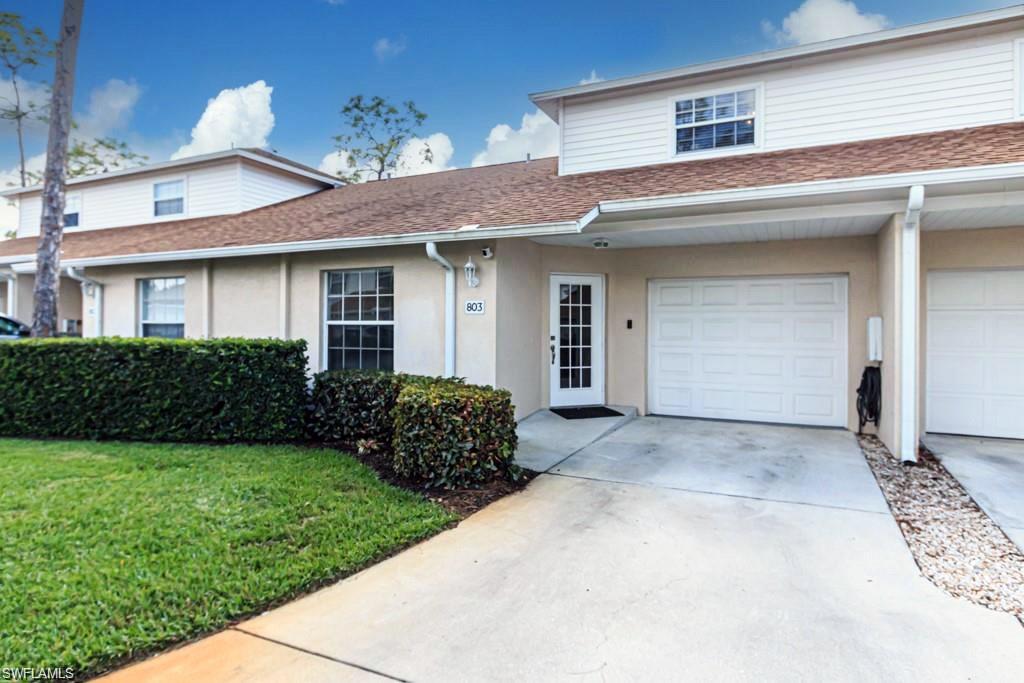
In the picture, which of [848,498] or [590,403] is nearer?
[848,498]

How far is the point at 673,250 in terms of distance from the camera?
8469 mm

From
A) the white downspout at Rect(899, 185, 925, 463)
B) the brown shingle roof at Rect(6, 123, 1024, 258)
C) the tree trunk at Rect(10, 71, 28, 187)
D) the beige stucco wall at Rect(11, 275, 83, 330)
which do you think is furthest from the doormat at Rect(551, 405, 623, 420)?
the tree trunk at Rect(10, 71, 28, 187)

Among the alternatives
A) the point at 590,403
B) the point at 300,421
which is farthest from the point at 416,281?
the point at 590,403

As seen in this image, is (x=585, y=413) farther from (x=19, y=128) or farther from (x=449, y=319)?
(x=19, y=128)

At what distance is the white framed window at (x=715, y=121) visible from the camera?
8203mm

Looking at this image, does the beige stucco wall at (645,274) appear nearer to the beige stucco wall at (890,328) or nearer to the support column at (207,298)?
the beige stucco wall at (890,328)

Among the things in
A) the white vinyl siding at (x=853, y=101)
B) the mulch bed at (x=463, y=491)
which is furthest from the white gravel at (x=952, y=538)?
the white vinyl siding at (x=853, y=101)

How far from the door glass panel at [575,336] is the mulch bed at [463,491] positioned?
11.1 ft

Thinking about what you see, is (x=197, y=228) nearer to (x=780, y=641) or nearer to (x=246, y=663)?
(x=246, y=663)

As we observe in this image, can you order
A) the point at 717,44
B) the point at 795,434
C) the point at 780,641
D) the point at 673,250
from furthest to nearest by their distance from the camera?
the point at 717,44, the point at 673,250, the point at 795,434, the point at 780,641

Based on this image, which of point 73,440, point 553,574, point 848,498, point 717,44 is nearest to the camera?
point 553,574

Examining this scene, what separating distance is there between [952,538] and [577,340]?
5.56 m

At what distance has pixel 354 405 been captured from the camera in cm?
653

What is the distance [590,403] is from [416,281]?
11.2 ft
